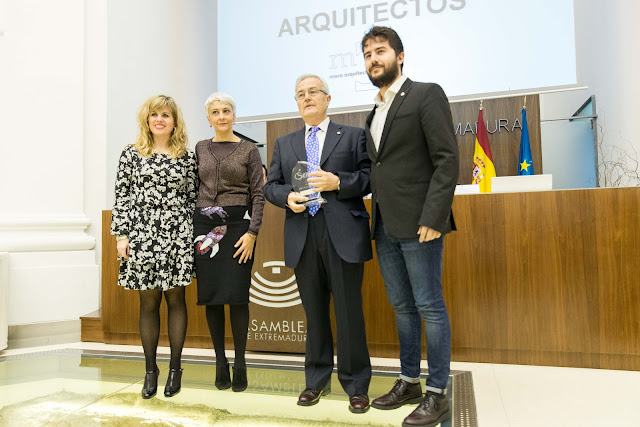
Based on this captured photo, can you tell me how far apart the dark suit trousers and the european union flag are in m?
2.52

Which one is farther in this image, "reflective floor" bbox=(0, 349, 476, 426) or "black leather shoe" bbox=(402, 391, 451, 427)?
"reflective floor" bbox=(0, 349, 476, 426)

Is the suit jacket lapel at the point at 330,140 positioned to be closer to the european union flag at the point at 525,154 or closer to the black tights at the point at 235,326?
the black tights at the point at 235,326

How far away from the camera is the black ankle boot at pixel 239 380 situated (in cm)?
225

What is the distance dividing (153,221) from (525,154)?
3186 mm

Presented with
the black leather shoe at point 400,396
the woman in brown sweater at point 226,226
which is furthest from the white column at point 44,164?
the black leather shoe at point 400,396

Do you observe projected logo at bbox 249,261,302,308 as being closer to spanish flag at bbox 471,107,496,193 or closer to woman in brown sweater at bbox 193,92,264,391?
woman in brown sweater at bbox 193,92,264,391

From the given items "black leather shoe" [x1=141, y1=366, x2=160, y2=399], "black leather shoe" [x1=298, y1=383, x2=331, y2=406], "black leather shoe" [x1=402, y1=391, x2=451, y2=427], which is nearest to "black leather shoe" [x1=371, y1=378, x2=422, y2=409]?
"black leather shoe" [x1=402, y1=391, x2=451, y2=427]

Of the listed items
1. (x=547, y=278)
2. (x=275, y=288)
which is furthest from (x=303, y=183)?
(x=547, y=278)

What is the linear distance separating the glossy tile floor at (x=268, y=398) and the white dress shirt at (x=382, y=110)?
1179 mm

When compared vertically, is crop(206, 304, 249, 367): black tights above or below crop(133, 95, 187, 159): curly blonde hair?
below

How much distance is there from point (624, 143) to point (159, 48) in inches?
199

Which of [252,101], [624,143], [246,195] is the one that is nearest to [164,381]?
[246,195]

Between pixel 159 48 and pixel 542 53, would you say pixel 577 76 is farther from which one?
pixel 159 48

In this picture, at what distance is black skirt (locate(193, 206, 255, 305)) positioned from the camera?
2199mm
